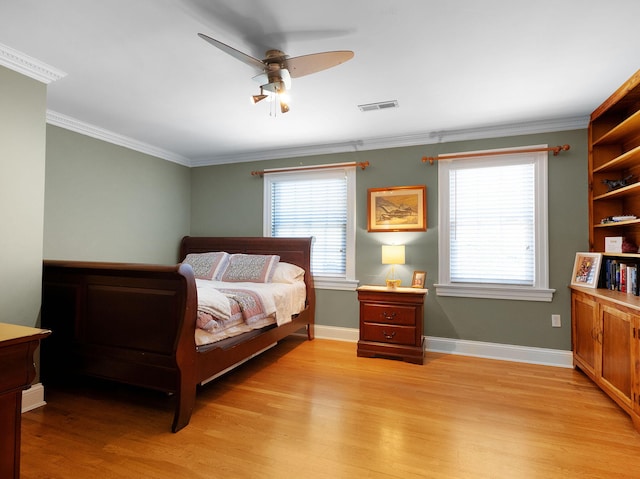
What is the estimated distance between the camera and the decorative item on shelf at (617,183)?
3.06 meters

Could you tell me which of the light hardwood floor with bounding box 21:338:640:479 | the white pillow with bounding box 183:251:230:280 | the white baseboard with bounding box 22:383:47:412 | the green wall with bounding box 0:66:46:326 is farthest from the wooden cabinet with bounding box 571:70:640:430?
the green wall with bounding box 0:66:46:326

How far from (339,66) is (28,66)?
2159 mm

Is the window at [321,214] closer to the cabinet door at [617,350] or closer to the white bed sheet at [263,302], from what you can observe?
the white bed sheet at [263,302]

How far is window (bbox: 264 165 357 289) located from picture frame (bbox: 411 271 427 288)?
72 cm

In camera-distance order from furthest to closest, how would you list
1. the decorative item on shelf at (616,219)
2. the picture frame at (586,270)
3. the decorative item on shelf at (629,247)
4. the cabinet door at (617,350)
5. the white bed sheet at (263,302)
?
the picture frame at (586,270), the decorative item on shelf at (629,247), the decorative item on shelf at (616,219), the white bed sheet at (263,302), the cabinet door at (617,350)

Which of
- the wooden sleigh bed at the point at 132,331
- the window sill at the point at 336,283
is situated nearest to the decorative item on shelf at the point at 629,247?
the window sill at the point at 336,283

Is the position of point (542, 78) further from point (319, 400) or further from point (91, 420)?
point (91, 420)

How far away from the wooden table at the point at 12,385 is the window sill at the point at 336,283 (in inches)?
128

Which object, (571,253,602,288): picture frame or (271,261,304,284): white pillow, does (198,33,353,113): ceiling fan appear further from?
(571,253,602,288): picture frame

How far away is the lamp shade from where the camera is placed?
3.70m

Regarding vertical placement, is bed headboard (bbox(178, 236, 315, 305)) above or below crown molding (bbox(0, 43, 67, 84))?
below

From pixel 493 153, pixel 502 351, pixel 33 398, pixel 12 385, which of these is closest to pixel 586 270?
pixel 502 351

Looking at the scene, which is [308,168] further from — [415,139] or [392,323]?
[392,323]

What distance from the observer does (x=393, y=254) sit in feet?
12.2
